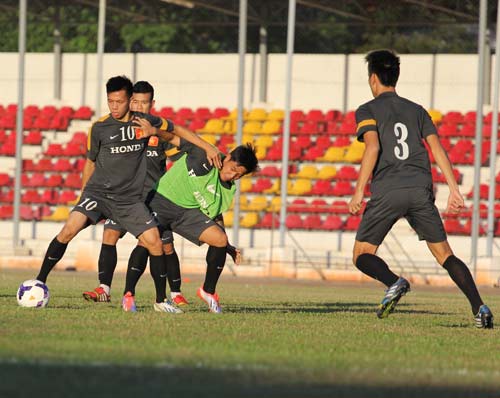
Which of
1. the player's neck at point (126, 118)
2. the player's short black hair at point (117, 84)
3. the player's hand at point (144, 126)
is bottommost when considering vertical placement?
the player's hand at point (144, 126)

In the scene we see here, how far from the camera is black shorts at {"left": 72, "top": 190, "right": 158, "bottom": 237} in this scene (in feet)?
37.3

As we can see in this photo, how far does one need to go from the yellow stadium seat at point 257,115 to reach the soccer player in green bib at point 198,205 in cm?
2109

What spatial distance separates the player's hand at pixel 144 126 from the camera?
1130 cm

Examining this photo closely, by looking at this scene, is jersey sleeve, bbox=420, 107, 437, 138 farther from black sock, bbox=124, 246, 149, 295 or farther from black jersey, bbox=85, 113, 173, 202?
black sock, bbox=124, 246, 149, 295

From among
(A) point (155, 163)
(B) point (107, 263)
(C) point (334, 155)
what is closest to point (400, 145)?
(A) point (155, 163)

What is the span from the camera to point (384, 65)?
10.7 meters

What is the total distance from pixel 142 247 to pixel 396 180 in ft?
9.09

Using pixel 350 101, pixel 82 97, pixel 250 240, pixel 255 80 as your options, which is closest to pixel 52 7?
pixel 82 97

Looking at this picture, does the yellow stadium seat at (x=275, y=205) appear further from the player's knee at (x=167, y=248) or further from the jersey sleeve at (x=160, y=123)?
the jersey sleeve at (x=160, y=123)

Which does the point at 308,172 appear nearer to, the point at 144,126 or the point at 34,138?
the point at 34,138

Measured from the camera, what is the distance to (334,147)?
1216 inches

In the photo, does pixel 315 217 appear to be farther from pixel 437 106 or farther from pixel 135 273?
pixel 135 273

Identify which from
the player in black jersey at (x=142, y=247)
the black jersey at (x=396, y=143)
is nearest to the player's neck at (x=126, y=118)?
the player in black jersey at (x=142, y=247)

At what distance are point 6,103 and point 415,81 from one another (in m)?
11.9
